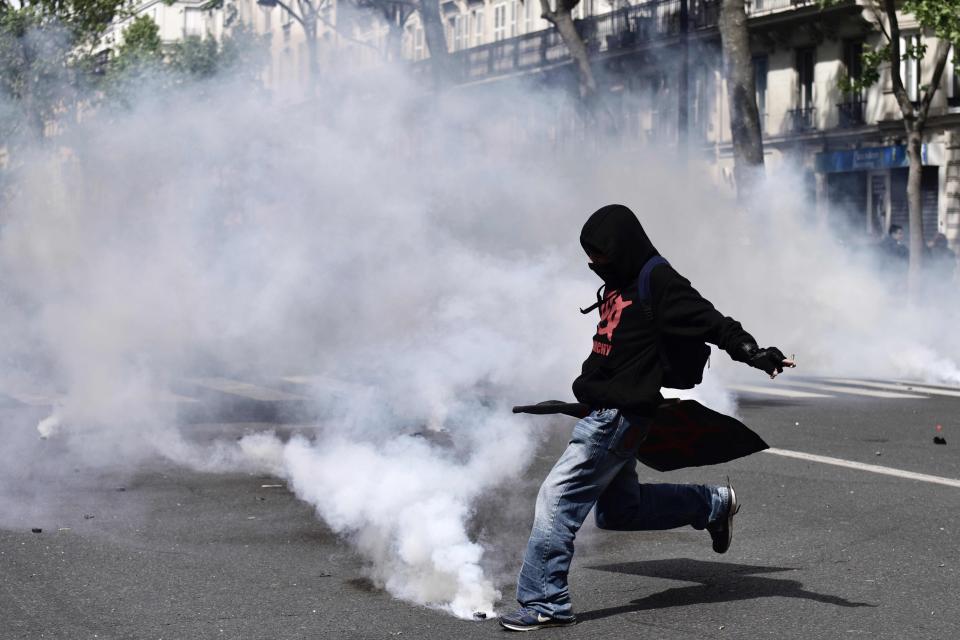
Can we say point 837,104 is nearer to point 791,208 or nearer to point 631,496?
point 791,208

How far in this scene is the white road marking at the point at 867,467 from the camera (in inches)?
345

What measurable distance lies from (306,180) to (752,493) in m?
5.18

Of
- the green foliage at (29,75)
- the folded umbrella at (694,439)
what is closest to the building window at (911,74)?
the green foliage at (29,75)

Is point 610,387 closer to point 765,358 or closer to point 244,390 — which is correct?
point 765,358

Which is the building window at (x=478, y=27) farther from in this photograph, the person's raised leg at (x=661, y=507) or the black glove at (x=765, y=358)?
the black glove at (x=765, y=358)

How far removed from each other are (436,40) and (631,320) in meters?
10.6

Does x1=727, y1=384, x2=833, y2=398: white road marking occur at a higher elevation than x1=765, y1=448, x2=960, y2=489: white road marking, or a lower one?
lower

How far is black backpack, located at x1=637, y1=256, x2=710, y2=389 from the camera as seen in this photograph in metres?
5.20

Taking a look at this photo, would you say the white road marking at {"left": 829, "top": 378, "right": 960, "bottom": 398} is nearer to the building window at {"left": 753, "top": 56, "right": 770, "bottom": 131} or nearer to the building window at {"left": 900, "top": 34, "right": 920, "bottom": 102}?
the building window at {"left": 900, "top": 34, "right": 920, "bottom": 102}

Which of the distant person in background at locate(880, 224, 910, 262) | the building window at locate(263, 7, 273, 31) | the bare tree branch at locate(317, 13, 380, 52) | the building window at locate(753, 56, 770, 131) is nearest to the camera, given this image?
the bare tree branch at locate(317, 13, 380, 52)

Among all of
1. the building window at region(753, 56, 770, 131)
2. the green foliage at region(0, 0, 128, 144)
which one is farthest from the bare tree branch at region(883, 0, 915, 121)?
the green foliage at region(0, 0, 128, 144)

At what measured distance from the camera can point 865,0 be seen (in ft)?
101

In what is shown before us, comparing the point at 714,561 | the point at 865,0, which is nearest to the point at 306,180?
the point at 714,561

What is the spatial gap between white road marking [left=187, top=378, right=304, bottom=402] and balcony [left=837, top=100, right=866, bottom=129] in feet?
72.3
